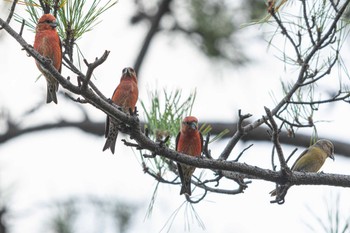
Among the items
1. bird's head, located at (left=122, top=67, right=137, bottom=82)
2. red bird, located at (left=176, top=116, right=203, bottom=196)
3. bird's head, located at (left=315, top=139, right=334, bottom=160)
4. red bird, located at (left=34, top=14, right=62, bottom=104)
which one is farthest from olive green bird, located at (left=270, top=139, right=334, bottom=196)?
red bird, located at (left=34, top=14, right=62, bottom=104)

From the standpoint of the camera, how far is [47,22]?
2.71m

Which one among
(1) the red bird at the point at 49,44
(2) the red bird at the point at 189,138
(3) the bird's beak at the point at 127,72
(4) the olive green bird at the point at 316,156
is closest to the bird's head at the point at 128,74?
(3) the bird's beak at the point at 127,72

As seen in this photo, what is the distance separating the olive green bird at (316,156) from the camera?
3.61m

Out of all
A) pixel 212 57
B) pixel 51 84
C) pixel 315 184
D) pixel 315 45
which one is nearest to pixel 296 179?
pixel 315 184

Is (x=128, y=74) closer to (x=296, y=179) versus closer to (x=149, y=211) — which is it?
(x=149, y=211)

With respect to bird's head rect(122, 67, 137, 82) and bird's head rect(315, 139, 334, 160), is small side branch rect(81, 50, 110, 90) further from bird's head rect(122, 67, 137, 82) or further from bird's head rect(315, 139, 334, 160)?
bird's head rect(315, 139, 334, 160)

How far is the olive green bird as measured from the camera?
3.61m

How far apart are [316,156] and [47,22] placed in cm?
161

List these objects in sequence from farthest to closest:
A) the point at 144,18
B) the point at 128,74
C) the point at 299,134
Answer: the point at 144,18
the point at 299,134
the point at 128,74

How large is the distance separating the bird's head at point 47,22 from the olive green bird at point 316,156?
146 cm

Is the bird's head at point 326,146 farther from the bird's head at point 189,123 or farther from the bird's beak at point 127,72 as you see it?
the bird's beak at point 127,72

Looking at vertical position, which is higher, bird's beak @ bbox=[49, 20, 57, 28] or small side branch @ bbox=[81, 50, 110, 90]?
bird's beak @ bbox=[49, 20, 57, 28]

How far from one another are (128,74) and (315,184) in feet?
4.88

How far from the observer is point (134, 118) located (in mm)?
2250
